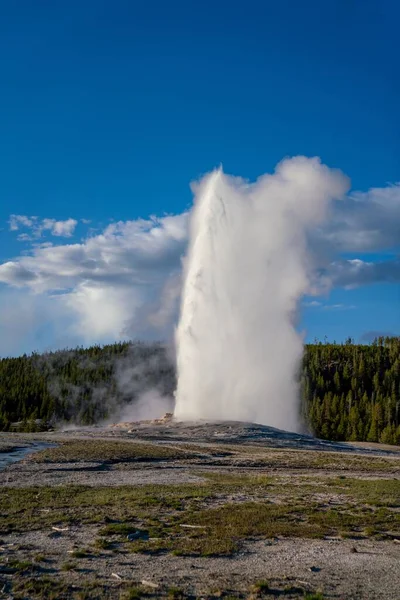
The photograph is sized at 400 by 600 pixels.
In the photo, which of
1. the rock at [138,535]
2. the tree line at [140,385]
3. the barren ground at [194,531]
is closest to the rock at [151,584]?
the barren ground at [194,531]

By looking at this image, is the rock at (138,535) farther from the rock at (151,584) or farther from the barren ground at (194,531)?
the rock at (151,584)

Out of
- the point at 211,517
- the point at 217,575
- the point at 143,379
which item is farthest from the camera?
the point at 143,379

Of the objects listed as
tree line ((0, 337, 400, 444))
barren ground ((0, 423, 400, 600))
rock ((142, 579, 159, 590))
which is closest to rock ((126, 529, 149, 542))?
barren ground ((0, 423, 400, 600))

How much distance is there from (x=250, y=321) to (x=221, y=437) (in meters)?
22.2

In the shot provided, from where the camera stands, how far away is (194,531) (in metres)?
16.0

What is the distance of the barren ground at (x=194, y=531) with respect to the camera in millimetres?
11391

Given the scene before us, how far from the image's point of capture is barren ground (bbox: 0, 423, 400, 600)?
11391mm

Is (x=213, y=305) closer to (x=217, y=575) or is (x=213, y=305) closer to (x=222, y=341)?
(x=222, y=341)

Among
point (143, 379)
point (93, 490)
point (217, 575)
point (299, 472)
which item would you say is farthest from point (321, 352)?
point (217, 575)

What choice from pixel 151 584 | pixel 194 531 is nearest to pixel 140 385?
pixel 194 531

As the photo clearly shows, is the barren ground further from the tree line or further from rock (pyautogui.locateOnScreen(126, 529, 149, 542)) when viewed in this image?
the tree line

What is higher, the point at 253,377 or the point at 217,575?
the point at 253,377

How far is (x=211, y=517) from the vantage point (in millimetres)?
17984

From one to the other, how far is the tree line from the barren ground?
213 feet
